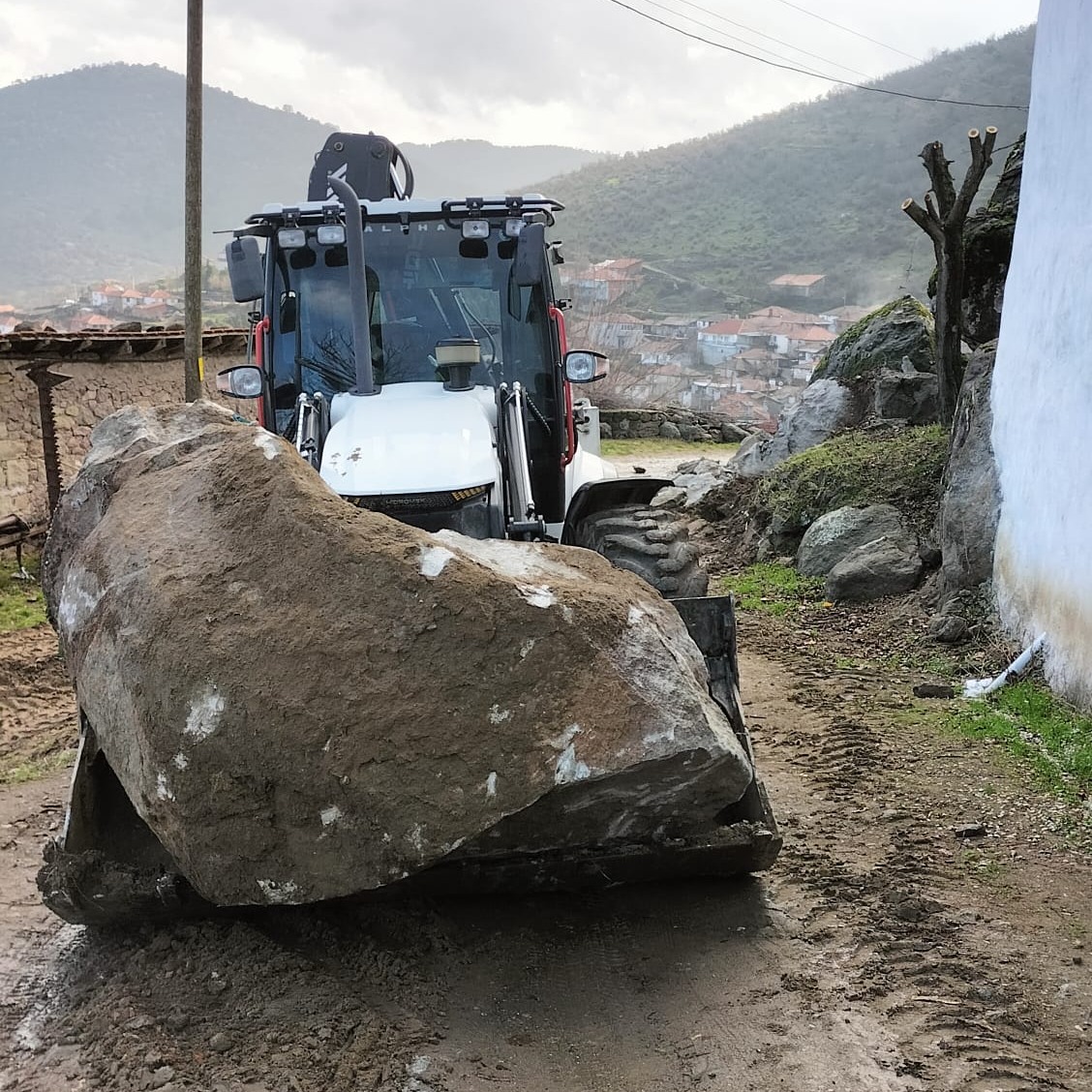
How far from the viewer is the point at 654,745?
9.46 feet

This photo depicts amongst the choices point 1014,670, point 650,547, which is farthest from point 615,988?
point 1014,670

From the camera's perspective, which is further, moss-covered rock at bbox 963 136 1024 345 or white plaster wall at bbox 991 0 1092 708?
moss-covered rock at bbox 963 136 1024 345

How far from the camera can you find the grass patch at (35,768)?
5555 mm

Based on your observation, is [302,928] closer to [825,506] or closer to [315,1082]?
[315,1082]

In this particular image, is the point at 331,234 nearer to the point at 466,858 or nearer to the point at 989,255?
the point at 466,858

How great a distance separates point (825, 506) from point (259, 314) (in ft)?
A: 19.2

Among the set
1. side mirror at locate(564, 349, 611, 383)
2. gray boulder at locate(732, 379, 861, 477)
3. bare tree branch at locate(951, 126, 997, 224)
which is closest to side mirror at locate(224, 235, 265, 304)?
side mirror at locate(564, 349, 611, 383)

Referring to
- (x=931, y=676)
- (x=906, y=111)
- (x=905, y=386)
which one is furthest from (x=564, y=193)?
(x=931, y=676)

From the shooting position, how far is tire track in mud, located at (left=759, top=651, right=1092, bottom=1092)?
290 cm

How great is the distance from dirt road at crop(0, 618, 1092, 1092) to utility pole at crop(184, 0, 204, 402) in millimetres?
8744

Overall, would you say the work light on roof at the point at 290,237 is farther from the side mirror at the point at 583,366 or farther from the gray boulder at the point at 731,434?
the gray boulder at the point at 731,434

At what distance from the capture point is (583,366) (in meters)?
5.24

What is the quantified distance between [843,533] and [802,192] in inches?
2130

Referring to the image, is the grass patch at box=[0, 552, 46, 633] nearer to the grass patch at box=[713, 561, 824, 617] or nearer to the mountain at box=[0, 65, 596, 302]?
the grass patch at box=[713, 561, 824, 617]
